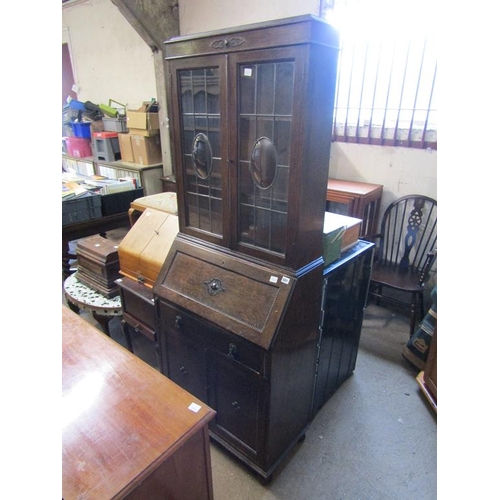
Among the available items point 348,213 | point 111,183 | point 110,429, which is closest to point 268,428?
point 110,429

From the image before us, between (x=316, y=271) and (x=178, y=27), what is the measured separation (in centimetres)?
330

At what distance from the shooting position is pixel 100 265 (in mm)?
2072

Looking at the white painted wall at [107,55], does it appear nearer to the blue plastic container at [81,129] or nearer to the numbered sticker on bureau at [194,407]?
the blue plastic container at [81,129]

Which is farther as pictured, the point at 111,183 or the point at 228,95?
the point at 111,183

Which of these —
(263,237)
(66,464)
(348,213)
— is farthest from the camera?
(348,213)

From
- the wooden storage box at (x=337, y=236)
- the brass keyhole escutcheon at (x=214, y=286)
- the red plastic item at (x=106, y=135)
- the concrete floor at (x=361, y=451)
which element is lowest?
the concrete floor at (x=361, y=451)

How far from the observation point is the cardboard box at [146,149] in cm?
385

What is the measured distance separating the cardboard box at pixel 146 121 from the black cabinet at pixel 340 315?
2936 mm

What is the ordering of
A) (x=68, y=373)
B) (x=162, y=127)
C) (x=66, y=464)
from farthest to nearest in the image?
(x=162, y=127) → (x=68, y=373) → (x=66, y=464)

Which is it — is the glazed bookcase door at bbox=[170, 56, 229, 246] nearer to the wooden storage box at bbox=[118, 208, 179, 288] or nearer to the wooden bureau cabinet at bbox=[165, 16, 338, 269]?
the wooden bureau cabinet at bbox=[165, 16, 338, 269]

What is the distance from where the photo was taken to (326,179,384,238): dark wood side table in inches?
94.5

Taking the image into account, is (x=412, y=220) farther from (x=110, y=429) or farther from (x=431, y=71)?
(x=110, y=429)

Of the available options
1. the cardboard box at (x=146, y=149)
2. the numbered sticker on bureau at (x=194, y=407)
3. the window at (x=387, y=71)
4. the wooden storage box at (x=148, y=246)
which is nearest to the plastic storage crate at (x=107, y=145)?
the cardboard box at (x=146, y=149)
